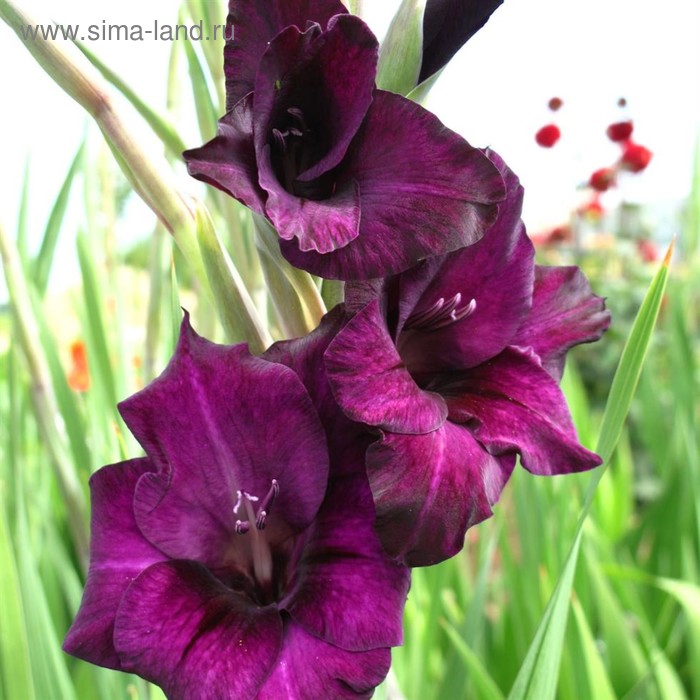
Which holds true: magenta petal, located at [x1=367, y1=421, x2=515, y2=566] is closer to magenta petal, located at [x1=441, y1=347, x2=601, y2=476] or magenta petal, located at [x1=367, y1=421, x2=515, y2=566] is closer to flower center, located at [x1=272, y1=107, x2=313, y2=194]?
magenta petal, located at [x1=441, y1=347, x2=601, y2=476]

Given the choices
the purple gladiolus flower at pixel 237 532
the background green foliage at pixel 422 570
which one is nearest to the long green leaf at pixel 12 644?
the background green foliage at pixel 422 570

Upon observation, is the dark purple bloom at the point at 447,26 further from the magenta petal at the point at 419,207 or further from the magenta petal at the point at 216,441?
the magenta petal at the point at 216,441

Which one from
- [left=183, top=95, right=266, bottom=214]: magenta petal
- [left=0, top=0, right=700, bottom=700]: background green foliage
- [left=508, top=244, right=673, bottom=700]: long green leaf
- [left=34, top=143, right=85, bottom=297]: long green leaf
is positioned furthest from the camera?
[left=34, top=143, right=85, bottom=297]: long green leaf

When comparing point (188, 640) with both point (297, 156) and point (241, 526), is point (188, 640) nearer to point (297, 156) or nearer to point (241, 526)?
point (241, 526)

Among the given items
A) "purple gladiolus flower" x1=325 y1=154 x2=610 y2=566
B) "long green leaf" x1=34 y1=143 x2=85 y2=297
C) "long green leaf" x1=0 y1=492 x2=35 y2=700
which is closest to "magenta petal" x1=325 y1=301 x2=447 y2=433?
"purple gladiolus flower" x1=325 y1=154 x2=610 y2=566

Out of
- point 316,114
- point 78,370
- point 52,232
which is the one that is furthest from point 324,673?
point 78,370

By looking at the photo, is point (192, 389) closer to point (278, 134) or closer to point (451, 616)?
point (278, 134)
